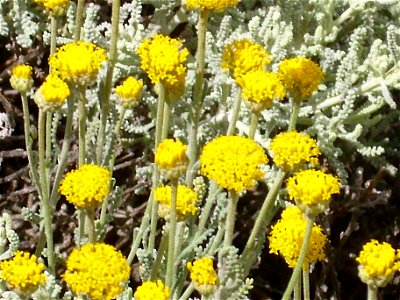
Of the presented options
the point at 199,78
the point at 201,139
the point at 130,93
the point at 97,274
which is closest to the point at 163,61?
the point at 199,78

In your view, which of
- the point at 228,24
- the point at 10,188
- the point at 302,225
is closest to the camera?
the point at 302,225

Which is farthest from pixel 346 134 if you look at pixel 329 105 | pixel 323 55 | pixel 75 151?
pixel 75 151

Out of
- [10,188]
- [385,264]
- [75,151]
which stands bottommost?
[10,188]

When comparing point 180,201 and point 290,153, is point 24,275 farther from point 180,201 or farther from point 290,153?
point 290,153

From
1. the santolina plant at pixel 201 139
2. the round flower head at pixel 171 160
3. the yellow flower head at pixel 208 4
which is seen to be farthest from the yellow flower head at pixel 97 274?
the yellow flower head at pixel 208 4

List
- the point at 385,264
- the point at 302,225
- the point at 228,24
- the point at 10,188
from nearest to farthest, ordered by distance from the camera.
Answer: the point at 385,264, the point at 302,225, the point at 228,24, the point at 10,188

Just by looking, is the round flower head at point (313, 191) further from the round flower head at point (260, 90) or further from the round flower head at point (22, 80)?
the round flower head at point (22, 80)

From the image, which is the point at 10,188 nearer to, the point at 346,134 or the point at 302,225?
the point at 346,134
